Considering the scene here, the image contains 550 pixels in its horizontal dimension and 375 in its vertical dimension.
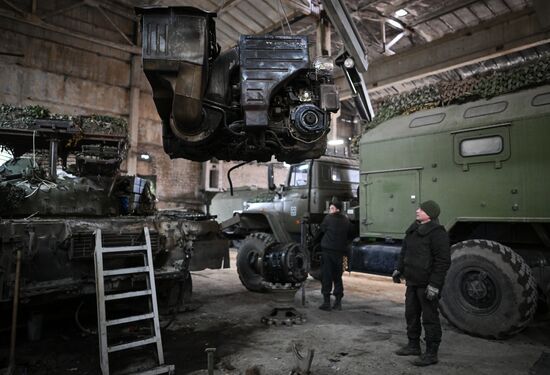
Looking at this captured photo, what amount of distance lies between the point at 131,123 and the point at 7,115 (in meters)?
8.78

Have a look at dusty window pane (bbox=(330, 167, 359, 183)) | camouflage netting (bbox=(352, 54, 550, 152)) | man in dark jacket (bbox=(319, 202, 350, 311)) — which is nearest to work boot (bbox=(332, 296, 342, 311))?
man in dark jacket (bbox=(319, 202, 350, 311))

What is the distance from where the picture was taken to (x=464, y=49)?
876 centimetres

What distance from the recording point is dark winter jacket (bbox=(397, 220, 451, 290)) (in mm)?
3625

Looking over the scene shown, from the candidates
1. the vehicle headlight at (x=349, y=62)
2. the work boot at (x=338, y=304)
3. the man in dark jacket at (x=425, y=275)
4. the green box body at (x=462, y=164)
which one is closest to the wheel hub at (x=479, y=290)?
the green box body at (x=462, y=164)

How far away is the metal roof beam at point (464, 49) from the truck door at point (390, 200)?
463 centimetres

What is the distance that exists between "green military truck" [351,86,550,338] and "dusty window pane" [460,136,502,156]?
12mm

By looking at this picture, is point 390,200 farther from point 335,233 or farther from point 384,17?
point 384,17

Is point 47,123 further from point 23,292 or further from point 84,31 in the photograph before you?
point 84,31

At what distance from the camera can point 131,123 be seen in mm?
13234

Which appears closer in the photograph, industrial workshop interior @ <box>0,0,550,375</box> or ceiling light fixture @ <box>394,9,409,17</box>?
industrial workshop interior @ <box>0,0,550,375</box>

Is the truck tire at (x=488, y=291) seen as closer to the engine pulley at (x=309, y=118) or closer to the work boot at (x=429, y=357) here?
the work boot at (x=429, y=357)

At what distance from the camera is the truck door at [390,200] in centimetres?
562

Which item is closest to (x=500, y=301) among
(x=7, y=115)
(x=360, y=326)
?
(x=360, y=326)

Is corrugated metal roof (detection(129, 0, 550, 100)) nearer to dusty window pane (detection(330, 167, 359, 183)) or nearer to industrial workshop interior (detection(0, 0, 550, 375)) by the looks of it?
dusty window pane (detection(330, 167, 359, 183))
